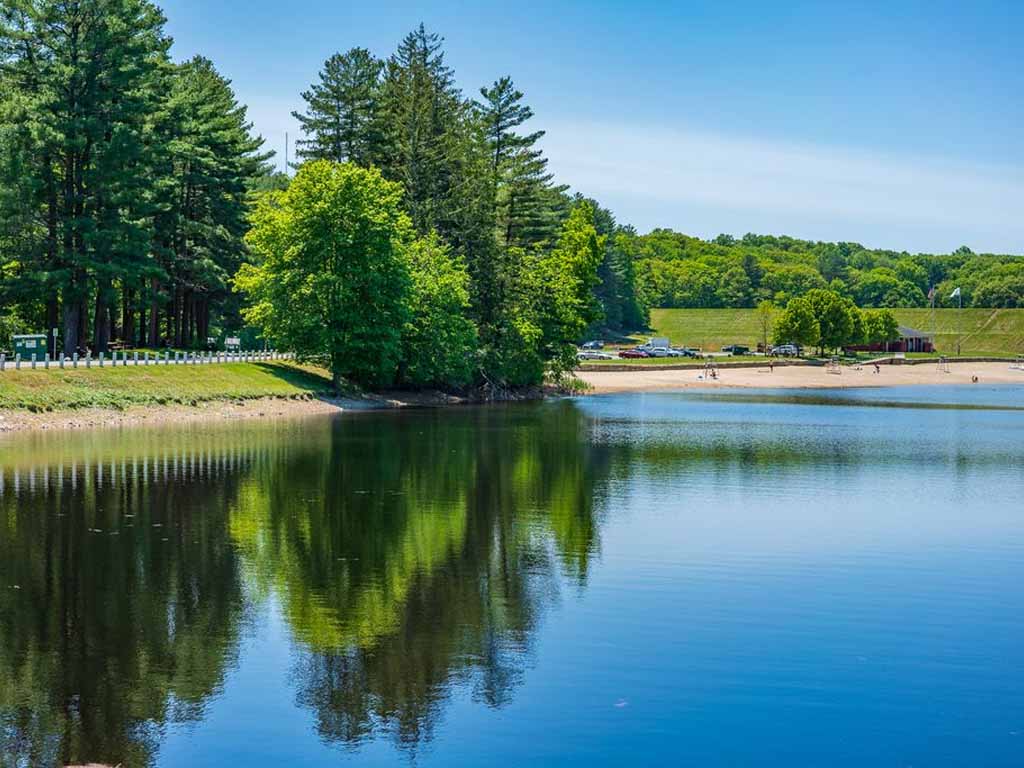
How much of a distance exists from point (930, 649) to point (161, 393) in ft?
171

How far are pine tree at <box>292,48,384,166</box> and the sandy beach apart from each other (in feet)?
108

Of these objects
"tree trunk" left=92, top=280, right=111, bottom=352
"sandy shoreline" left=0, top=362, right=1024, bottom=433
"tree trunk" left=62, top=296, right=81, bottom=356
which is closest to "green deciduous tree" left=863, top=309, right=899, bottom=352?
"sandy shoreline" left=0, top=362, right=1024, bottom=433

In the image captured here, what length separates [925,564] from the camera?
28.3 meters

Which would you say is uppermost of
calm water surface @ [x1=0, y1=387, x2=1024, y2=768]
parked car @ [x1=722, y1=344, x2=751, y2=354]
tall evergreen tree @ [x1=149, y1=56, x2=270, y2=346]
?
tall evergreen tree @ [x1=149, y1=56, x2=270, y2=346]

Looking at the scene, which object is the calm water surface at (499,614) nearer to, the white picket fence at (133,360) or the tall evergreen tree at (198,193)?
the white picket fence at (133,360)

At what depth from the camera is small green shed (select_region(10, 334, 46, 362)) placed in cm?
6228

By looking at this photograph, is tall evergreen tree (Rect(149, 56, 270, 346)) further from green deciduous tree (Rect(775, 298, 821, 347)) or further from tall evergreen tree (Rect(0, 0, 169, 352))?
green deciduous tree (Rect(775, 298, 821, 347))

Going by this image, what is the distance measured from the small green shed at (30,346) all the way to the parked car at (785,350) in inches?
5258

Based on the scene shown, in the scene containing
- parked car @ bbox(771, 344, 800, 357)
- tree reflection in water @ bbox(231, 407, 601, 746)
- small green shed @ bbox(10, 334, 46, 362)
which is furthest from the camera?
parked car @ bbox(771, 344, 800, 357)

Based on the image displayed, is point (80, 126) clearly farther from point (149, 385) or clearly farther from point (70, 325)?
point (149, 385)

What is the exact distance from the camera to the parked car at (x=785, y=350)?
18168cm

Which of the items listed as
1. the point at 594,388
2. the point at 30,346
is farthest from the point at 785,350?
the point at 30,346

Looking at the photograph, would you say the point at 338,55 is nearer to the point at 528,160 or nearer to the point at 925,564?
the point at 528,160

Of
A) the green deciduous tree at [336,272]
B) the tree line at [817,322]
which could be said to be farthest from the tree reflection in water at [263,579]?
the tree line at [817,322]
